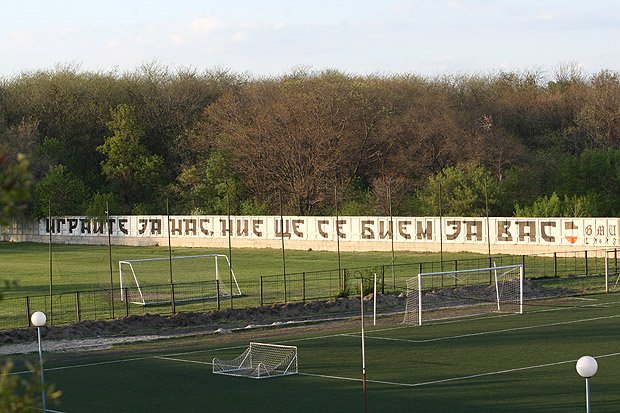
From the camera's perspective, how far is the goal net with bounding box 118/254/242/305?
40.0m

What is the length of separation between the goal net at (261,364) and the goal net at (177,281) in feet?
26.0

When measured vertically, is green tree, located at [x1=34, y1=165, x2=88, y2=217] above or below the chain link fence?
above

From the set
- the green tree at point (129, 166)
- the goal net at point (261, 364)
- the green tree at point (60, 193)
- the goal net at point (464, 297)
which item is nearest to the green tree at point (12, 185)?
the goal net at point (261, 364)

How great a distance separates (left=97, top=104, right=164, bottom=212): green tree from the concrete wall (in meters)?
12.7

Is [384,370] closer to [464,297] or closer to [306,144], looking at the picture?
[464,297]

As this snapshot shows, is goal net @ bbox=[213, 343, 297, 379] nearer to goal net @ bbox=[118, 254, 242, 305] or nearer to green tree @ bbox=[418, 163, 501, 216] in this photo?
goal net @ bbox=[118, 254, 242, 305]

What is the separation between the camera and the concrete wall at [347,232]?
52438 millimetres

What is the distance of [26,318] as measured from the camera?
3553 cm

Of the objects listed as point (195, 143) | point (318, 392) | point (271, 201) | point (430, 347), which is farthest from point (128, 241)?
point (318, 392)

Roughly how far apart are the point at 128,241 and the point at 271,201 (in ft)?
37.3

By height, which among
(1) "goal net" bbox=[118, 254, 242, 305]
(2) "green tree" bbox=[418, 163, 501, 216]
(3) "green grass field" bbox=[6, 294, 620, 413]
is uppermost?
(2) "green tree" bbox=[418, 163, 501, 216]

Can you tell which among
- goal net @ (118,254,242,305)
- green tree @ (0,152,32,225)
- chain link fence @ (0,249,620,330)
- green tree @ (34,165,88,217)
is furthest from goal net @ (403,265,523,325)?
green tree @ (34,165,88,217)

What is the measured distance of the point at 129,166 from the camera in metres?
91.2

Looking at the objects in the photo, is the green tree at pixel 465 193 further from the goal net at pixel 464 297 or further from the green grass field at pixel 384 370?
the green grass field at pixel 384 370
